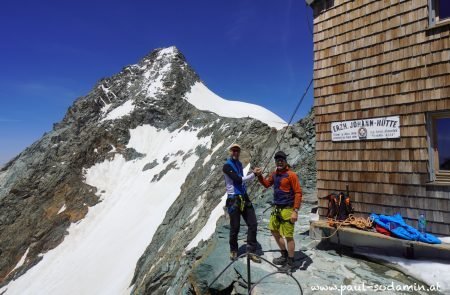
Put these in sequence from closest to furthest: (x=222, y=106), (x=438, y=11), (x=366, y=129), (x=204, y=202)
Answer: (x=438, y=11) < (x=366, y=129) < (x=204, y=202) < (x=222, y=106)

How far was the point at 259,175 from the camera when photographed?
7.19 metres

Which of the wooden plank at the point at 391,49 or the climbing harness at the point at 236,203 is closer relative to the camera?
the climbing harness at the point at 236,203

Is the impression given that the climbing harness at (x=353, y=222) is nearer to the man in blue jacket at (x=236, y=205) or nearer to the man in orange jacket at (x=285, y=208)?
the man in orange jacket at (x=285, y=208)

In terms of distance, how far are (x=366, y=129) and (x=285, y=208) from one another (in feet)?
10.7

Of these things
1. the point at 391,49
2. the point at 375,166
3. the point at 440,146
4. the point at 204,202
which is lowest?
the point at 204,202

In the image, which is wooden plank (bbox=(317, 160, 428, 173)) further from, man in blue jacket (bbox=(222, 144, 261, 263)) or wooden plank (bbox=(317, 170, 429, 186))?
man in blue jacket (bbox=(222, 144, 261, 263))

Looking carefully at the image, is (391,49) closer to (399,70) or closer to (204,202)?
(399,70)

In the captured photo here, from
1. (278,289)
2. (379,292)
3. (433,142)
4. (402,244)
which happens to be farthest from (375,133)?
(278,289)

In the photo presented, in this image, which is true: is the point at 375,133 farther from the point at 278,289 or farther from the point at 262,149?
the point at 262,149

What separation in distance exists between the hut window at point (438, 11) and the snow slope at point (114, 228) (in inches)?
752

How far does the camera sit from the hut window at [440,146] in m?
7.54

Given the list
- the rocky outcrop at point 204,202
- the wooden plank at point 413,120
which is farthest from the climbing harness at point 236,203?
the wooden plank at point 413,120

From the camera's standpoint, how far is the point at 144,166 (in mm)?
41062

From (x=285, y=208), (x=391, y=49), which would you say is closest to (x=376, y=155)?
(x=391, y=49)
